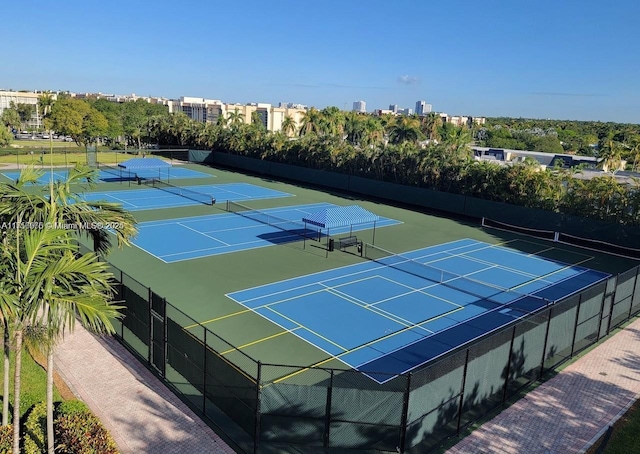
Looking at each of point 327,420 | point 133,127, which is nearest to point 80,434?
point 327,420

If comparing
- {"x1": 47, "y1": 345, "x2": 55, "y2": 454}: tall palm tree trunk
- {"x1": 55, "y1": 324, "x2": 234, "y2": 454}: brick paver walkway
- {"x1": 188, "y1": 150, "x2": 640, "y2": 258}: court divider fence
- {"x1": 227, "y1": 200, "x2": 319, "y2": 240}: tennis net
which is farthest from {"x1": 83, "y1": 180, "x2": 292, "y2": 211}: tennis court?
{"x1": 47, "y1": 345, "x2": 55, "y2": 454}: tall palm tree trunk

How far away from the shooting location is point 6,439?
9.49 metres

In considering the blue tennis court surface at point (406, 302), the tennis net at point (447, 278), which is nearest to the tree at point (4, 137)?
the tennis net at point (447, 278)

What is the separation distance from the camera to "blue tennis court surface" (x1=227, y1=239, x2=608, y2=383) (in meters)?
17.0

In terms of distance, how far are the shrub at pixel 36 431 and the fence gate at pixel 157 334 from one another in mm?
3289

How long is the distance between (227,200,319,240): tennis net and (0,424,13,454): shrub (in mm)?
22259

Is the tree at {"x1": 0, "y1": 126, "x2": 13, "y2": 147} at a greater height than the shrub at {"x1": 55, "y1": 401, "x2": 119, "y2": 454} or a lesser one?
greater

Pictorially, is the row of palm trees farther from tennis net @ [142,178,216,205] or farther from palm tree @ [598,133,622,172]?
palm tree @ [598,133,622,172]

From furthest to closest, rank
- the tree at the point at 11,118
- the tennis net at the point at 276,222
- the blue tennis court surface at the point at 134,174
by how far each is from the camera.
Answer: the tree at the point at 11,118 → the blue tennis court surface at the point at 134,174 → the tennis net at the point at 276,222

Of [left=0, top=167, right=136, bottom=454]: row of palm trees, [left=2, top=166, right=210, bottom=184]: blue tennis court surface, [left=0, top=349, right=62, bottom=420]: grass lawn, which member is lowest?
[left=0, top=349, right=62, bottom=420]: grass lawn

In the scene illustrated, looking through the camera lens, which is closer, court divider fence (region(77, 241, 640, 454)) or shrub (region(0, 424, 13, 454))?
shrub (region(0, 424, 13, 454))

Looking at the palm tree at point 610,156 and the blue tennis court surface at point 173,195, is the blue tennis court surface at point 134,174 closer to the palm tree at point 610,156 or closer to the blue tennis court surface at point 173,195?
the blue tennis court surface at point 173,195

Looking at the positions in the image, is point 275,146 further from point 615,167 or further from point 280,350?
point 280,350

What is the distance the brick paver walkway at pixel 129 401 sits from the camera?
36.3ft
